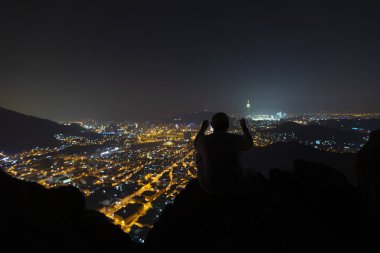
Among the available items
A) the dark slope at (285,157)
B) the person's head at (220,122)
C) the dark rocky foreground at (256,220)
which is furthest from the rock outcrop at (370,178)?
the dark slope at (285,157)

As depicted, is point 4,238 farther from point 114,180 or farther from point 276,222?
point 114,180

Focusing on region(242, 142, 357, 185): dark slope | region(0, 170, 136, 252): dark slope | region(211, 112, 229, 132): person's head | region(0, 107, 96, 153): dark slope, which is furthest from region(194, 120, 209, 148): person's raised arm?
region(0, 107, 96, 153): dark slope

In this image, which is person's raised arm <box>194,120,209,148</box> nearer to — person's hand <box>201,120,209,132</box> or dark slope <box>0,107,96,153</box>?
person's hand <box>201,120,209,132</box>

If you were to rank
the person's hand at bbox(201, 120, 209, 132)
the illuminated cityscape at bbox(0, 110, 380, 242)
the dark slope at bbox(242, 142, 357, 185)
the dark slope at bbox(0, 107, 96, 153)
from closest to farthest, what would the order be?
the person's hand at bbox(201, 120, 209, 132) → the illuminated cityscape at bbox(0, 110, 380, 242) → the dark slope at bbox(242, 142, 357, 185) → the dark slope at bbox(0, 107, 96, 153)

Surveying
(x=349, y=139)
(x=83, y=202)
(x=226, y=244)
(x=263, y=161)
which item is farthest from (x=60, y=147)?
(x=349, y=139)

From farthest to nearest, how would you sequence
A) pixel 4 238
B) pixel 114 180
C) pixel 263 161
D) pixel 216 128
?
1. pixel 114 180
2. pixel 263 161
3. pixel 216 128
4. pixel 4 238

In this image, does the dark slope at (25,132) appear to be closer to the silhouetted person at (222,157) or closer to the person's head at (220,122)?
the silhouetted person at (222,157)
